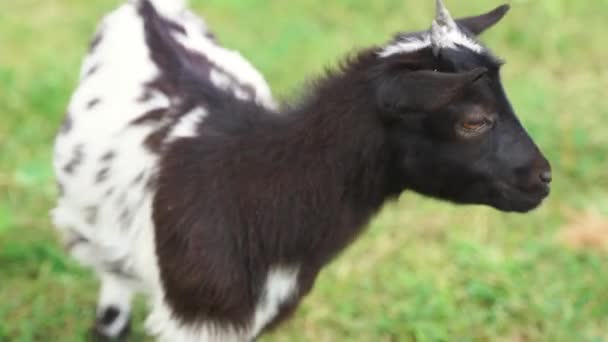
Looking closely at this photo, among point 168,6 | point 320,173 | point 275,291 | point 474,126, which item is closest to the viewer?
point 474,126

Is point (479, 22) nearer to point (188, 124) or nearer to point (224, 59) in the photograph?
point (188, 124)

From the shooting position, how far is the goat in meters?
2.94

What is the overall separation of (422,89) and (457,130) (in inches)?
10.8

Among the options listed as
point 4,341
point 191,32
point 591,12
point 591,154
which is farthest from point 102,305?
point 591,12

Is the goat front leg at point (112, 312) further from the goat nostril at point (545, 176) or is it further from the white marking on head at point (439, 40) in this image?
the goat nostril at point (545, 176)

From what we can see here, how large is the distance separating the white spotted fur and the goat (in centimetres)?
1

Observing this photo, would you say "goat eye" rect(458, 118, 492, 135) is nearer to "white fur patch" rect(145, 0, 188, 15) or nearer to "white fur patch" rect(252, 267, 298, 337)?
"white fur patch" rect(252, 267, 298, 337)

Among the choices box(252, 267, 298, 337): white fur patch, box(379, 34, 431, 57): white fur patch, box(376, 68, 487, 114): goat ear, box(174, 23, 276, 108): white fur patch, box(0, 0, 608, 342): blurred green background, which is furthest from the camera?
box(0, 0, 608, 342): blurred green background

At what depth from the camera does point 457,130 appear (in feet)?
9.61

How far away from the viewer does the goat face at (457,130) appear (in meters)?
2.89

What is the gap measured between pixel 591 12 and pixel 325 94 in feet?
19.3

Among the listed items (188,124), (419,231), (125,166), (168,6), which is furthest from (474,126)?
(419,231)

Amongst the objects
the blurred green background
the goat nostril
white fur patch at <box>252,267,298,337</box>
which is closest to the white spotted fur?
white fur patch at <box>252,267,298,337</box>

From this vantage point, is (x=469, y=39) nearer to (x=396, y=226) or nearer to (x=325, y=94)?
(x=325, y=94)
